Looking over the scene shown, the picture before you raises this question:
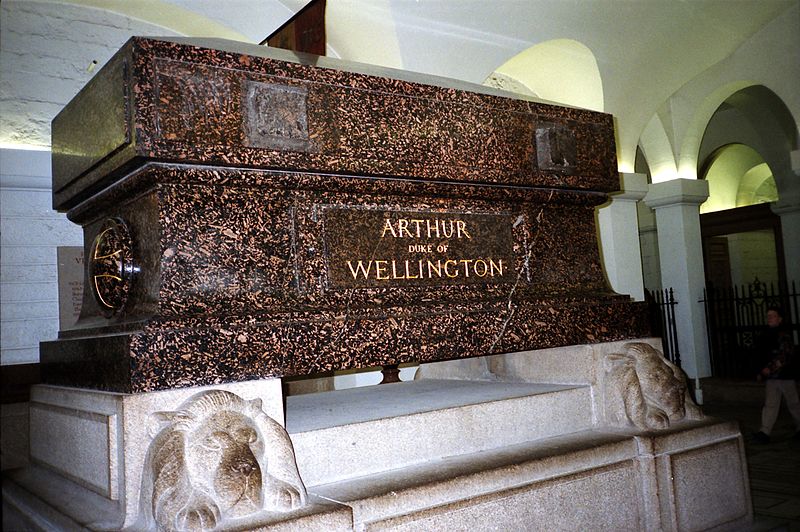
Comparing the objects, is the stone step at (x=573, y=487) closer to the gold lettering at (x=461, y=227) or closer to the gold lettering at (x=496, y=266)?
the gold lettering at (x=496, y=266)

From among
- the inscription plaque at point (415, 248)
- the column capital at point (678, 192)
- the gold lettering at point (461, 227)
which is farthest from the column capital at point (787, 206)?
the gold lettering at point (461, 227)

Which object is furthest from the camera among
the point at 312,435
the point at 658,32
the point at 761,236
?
the point at 761,236

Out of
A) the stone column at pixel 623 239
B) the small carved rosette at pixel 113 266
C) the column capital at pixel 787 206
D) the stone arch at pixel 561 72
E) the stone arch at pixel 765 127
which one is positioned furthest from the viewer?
the stone arch at pixel 765 127

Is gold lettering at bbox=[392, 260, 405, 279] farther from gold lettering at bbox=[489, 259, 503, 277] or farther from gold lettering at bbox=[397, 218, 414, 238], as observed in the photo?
gold lettering at bbox=[489, 259, 503, 277]

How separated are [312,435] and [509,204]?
1.34m

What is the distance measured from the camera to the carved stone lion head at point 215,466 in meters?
1.89

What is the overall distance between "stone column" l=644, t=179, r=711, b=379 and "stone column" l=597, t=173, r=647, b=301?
2.03 meters

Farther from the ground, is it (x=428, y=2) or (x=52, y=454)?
(x=428, y=2)

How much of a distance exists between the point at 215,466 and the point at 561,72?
7390 mm

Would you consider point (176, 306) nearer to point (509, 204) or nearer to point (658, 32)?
point (509, 204)

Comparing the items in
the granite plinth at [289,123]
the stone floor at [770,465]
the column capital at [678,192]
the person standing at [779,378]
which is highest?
the column capital at [678,192]

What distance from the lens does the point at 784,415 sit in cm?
801

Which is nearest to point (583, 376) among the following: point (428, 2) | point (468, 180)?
point (468, 180)

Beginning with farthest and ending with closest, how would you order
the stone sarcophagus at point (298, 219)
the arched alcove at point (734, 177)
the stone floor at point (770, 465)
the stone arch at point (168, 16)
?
the arched alcove at point (734, 177) < the stone arch at point (168, 16) < the stone floor at point (770, 465) < the stone sarcophagus at point (298, 219)
